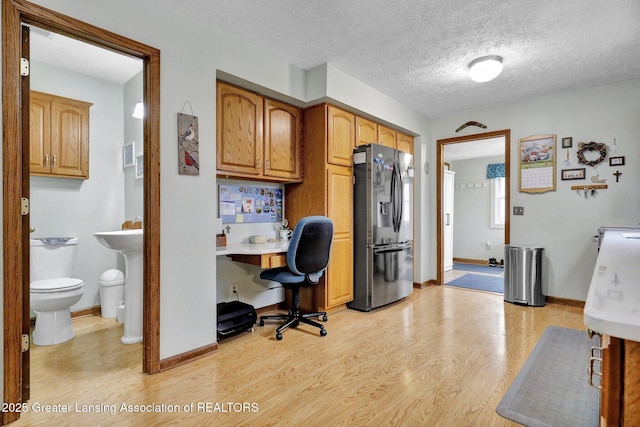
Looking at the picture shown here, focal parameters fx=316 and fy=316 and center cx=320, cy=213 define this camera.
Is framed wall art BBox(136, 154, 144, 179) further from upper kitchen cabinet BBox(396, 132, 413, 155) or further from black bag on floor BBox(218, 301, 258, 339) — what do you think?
upper kitchen cabinet BBox(396, 132, 413, 155)

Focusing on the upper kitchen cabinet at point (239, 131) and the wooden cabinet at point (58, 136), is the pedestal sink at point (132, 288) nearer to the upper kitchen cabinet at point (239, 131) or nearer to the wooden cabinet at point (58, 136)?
the upper kitchen cabinet at point (239, 131)

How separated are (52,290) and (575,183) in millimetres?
5247

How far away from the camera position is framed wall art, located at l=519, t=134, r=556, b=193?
3.79 meters

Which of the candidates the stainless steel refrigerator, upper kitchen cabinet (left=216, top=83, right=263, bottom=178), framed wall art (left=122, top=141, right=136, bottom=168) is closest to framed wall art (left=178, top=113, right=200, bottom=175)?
upper kitchen cabinet (left=216, top=83, right=263, bottom=178)

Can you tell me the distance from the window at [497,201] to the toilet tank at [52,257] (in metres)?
7.01

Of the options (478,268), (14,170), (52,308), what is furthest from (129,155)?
(478,268)

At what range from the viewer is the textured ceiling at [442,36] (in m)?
2.17

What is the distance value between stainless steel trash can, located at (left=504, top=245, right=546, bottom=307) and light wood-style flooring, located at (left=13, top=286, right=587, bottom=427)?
25.5 inches

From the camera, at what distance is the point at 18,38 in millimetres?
1620

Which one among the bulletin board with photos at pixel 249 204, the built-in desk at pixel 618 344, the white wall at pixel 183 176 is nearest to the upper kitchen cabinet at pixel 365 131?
the bulletin board with photos at pixel 249 204

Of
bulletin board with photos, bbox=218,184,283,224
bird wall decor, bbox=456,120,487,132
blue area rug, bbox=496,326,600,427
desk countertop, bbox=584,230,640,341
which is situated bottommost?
blue area rug, bbox=496,326,600,427

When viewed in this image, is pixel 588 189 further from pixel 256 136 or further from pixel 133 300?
pixel 133 300

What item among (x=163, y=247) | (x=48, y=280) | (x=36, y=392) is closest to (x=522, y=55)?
(x=163, y=247)

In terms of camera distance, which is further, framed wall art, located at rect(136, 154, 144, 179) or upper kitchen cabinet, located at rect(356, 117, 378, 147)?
upper kitchen cabinet, located at rect(356, 117, 378, 147)
